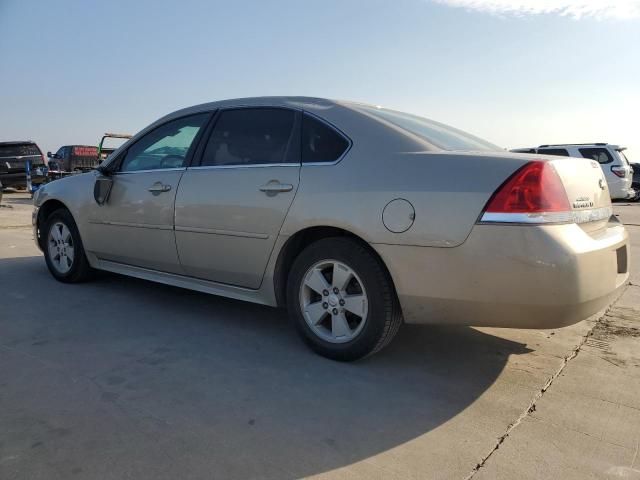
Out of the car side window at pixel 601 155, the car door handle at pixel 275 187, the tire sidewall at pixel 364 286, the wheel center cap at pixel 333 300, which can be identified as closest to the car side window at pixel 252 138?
the car door handle at pixel 275 187

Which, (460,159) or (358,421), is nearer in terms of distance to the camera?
(358,421)

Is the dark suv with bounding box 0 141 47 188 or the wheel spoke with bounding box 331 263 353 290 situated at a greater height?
the dark suv with bounding box 0 141 47 188

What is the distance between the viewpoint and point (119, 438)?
2.32 m

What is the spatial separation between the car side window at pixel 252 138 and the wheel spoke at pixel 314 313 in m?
0.91

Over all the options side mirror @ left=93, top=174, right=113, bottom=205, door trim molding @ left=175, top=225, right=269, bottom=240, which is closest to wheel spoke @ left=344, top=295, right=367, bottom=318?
door trim molding @ left=175, top=225, right=269, bottom=240

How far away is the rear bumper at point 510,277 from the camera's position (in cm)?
254

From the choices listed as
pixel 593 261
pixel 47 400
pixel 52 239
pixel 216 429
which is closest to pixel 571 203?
pixel 593 261

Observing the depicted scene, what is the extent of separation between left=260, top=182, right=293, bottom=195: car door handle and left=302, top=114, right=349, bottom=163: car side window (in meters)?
0.19

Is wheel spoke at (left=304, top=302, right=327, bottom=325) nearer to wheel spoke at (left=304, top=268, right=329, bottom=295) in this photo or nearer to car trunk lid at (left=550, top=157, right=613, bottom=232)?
wheel spoke at (left=304, top=268, right=329, bottom=295)

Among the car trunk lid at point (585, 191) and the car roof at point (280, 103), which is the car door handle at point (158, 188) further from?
the car trunk lid at point (585, 191)

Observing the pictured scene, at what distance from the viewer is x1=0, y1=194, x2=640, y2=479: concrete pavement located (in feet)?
7.16

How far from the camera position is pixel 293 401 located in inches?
106

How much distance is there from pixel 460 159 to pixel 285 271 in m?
1.32

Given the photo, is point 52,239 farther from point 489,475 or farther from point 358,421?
point 489,475
